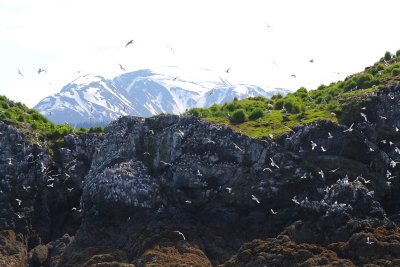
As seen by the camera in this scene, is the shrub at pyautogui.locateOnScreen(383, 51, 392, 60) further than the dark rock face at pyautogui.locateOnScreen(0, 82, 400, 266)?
Yes

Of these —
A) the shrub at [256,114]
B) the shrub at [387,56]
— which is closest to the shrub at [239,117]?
the shrub at [256,114]

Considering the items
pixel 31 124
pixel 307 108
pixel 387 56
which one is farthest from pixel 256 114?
pixel 387 56

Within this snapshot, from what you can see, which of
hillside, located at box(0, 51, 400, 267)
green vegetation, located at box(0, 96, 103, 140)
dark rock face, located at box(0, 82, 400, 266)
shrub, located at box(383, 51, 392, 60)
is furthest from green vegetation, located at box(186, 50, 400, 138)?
green vegetation, located at box(0, 96, 103, 140)

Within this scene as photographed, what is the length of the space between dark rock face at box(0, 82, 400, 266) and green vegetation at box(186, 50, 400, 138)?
3.06 meters

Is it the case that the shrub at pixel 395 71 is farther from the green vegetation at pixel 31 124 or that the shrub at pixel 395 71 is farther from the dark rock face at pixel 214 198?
the green vegetation at pixel 31 124

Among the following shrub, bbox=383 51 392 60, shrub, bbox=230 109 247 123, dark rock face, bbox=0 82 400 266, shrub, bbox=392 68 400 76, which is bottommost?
dark rock face, bbox=0 82 400 266

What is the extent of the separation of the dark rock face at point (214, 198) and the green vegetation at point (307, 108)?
306cm

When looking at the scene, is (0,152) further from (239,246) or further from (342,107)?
(342,107)

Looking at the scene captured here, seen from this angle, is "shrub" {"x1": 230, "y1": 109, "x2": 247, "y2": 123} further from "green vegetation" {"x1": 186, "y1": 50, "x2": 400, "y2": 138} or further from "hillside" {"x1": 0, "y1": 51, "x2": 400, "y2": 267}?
"hillside" {"x1": 0, "y1": 51, "x2": 400, "y2": 267}

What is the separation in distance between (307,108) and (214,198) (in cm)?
2417

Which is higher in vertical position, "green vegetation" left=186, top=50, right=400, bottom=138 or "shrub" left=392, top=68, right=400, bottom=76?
"shrub" left=392, top=68, right=400, bottom=76

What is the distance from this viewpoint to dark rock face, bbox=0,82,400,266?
5903 centimetres

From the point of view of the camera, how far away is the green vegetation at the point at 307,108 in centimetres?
7306

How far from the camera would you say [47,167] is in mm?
82375
